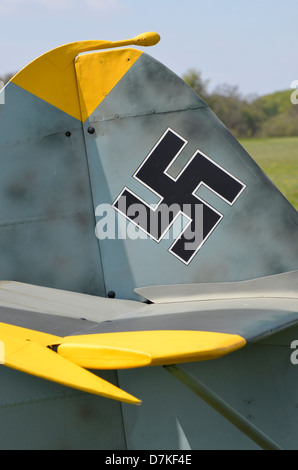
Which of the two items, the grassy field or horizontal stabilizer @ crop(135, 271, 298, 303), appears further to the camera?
the grassy field

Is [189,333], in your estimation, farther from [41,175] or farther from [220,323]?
[41,175]

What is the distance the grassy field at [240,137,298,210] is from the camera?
622 inches

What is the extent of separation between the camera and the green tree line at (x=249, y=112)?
40506mm

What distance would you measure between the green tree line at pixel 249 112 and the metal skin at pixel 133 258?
3523cm

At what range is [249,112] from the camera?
1761 inches

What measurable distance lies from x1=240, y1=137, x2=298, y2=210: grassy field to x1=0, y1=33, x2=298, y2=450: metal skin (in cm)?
1110

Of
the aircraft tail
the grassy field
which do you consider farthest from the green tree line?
the aircraft tail

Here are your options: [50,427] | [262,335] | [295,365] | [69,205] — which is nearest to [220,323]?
[262,335]

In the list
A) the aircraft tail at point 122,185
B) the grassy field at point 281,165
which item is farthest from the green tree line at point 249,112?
the aircraft tail at point 122,185

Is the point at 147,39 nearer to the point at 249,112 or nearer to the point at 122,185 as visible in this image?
the point at 122,185

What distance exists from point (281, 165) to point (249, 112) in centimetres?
2531

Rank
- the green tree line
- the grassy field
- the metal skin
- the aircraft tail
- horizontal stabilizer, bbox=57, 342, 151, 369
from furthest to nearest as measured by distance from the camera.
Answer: the green tree line
the grassy field
the aircraft tail
the metal skin
horizontal stabilizer, bbox=57, 342, 151, 369

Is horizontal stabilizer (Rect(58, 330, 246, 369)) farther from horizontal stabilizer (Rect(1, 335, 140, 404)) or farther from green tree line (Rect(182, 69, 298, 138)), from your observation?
green tree line (Rect(182, 69, 298, 138))

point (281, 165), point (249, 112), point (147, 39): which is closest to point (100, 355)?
point (147, 39)
